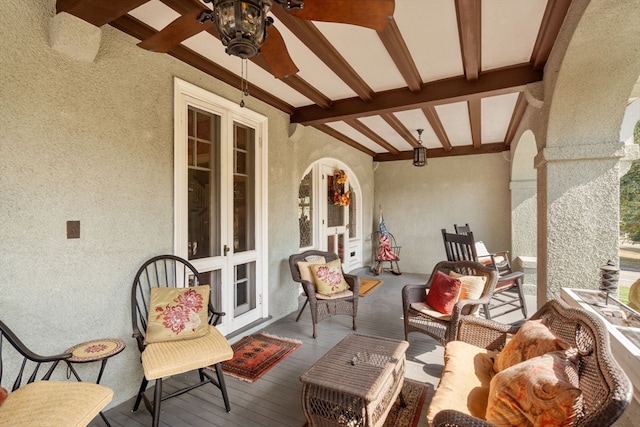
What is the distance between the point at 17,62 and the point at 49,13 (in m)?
0.38

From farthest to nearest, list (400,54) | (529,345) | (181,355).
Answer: (400,54), (181,355), (529,345)

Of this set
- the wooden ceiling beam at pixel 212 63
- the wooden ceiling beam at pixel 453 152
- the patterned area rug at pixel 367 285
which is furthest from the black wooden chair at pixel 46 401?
the wooden ceiling beam at pixel 453 152

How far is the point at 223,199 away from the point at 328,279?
1487 mm

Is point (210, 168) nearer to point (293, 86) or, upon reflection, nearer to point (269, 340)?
point (293, 86)

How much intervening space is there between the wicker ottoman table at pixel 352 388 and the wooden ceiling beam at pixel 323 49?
2.19 metres

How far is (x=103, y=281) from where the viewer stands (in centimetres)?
202

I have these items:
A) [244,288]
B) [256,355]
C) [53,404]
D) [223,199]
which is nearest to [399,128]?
[223,199]

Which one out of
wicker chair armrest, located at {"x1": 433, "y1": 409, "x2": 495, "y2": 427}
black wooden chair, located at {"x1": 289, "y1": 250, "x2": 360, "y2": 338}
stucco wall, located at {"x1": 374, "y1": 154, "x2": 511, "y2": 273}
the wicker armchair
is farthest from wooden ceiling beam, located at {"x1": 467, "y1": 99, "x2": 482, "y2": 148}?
wicker chair armrest, located at {"x1": 433, "y1": 409, "x2": 495, "y2": 427}

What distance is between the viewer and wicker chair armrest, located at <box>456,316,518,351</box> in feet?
6.54

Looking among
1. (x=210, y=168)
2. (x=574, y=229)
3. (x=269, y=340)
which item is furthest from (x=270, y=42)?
(x=269, y=340)

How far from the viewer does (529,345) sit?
153cm

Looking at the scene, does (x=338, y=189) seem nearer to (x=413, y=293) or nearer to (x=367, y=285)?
(x=367, y=285)

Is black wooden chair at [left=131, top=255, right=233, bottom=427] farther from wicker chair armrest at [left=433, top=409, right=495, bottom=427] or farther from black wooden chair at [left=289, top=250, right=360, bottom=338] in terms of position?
wicker chair armrest at [left=433, top=409, right=495, bottom=427]

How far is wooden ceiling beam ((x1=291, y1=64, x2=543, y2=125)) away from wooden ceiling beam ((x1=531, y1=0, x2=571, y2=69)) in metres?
0.16
